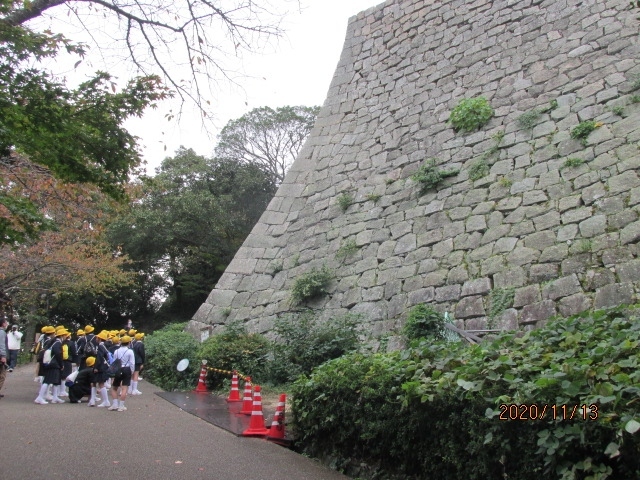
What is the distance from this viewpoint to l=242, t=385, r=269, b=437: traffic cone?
5645 millimetres

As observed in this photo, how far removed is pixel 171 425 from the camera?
252 inches

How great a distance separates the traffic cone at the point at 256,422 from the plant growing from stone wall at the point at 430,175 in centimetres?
525

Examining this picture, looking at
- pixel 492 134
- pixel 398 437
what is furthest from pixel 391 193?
pixel 398 437

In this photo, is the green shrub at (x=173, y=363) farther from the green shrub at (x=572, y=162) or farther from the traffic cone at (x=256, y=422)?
the green shrub at (x=572, y=162)

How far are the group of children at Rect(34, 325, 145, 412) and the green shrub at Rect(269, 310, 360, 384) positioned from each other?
2.28 m

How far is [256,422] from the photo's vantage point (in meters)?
5.76

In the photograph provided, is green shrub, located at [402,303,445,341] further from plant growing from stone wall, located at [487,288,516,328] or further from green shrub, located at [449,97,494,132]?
green shrub, located at [449,97,494,132]

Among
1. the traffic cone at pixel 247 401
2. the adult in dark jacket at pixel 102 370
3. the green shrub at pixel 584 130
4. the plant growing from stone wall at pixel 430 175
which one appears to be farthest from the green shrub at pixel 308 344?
the green shrub at pixel 584 130

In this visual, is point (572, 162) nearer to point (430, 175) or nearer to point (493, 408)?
point (430, 175)

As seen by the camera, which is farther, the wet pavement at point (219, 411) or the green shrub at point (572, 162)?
the green shrub at point (572, 162)

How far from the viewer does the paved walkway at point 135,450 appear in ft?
14.1

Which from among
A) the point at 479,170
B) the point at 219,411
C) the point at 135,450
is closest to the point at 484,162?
the point at 479,170

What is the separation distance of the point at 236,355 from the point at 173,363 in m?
2.44

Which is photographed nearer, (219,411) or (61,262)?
(219,411)
